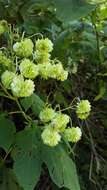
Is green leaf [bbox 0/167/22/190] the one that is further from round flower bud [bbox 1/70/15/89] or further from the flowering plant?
round flower bud [bbox 1/70/15/89]

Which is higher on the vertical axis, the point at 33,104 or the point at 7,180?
the point at 33,104

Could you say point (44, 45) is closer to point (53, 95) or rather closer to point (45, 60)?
point (45, 60)

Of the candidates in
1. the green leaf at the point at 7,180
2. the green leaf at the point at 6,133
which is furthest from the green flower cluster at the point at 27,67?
the green leaf at the point at 7,180

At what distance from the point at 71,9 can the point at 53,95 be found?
15.5 inches

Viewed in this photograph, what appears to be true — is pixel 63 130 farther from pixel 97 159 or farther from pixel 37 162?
pixel 97 159

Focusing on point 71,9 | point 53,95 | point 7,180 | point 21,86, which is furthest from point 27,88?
point 53,95

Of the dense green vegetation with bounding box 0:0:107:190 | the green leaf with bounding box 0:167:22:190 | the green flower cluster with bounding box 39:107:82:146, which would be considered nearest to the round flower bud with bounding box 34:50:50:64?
the dense green vegetation with bounding box 0:0:107:190

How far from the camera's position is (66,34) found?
1.43 metres

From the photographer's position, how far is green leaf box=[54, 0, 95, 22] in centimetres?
105

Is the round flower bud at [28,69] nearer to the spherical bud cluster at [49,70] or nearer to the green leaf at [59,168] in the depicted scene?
the spherical bud cluster at [49,70]

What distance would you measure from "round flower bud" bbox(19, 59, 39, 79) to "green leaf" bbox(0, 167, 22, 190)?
350 millimetres

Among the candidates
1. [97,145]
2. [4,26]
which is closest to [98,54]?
[97,145]

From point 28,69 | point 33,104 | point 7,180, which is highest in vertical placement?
point 28,69

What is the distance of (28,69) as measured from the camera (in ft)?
3.17
